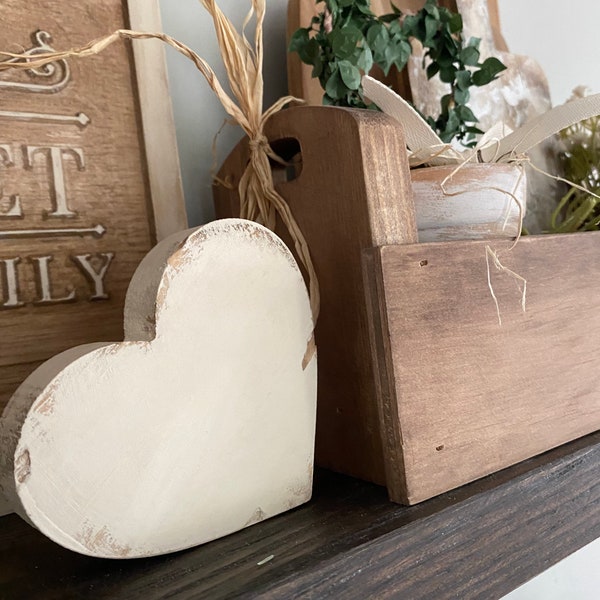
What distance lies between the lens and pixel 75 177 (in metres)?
0.48

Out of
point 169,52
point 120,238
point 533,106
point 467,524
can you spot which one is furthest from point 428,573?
point 533,106

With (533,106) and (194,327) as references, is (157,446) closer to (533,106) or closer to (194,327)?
(194,327)

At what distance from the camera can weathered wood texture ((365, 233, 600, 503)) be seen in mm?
400

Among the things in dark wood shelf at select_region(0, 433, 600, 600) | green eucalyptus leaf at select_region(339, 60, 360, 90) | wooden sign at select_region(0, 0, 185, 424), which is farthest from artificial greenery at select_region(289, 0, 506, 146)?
dark wood shelf at select_region(0, 433, 600, 600)

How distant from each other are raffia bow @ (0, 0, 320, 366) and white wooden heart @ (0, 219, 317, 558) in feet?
0.14

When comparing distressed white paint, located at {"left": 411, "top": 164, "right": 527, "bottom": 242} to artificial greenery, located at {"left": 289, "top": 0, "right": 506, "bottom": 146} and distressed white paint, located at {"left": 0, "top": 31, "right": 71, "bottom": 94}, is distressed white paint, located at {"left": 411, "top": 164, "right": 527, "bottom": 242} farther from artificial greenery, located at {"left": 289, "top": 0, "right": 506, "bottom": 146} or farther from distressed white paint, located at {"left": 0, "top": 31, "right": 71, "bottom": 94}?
distressed white paint, located at {"left": 0, "top": 31, "right": 71, "bottom": 94}

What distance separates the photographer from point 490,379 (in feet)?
1.46

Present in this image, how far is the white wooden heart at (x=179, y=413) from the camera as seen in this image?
32 centimetres

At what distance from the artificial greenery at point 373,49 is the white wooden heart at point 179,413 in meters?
0.18

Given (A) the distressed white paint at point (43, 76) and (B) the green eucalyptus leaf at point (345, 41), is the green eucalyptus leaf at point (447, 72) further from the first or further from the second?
(A) the distressed white paint at point (43, 76)

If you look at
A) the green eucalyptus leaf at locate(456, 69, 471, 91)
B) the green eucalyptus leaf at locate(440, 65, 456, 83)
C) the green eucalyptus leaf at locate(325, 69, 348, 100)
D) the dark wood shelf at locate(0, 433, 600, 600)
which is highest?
the green eucalyptus leaf at locate(440, 65, 456, 83)

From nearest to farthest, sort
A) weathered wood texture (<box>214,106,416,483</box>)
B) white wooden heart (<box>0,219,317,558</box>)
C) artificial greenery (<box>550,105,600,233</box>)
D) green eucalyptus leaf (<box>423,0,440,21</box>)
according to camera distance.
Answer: white wooden heart (<box>0,219,317,558</box>) → weathered wood texture (<box>214,106,416,483</box>) → green eucalyptus leaf (<box>423,0,440,21</box>) → artificial greenery (<box>550,105,600,233</box>)

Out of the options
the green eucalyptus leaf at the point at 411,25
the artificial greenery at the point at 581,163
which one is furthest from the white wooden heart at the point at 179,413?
the artificial greenery at the point at 581,163

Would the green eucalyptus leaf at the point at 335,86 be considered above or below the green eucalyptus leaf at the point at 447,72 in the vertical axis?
below
